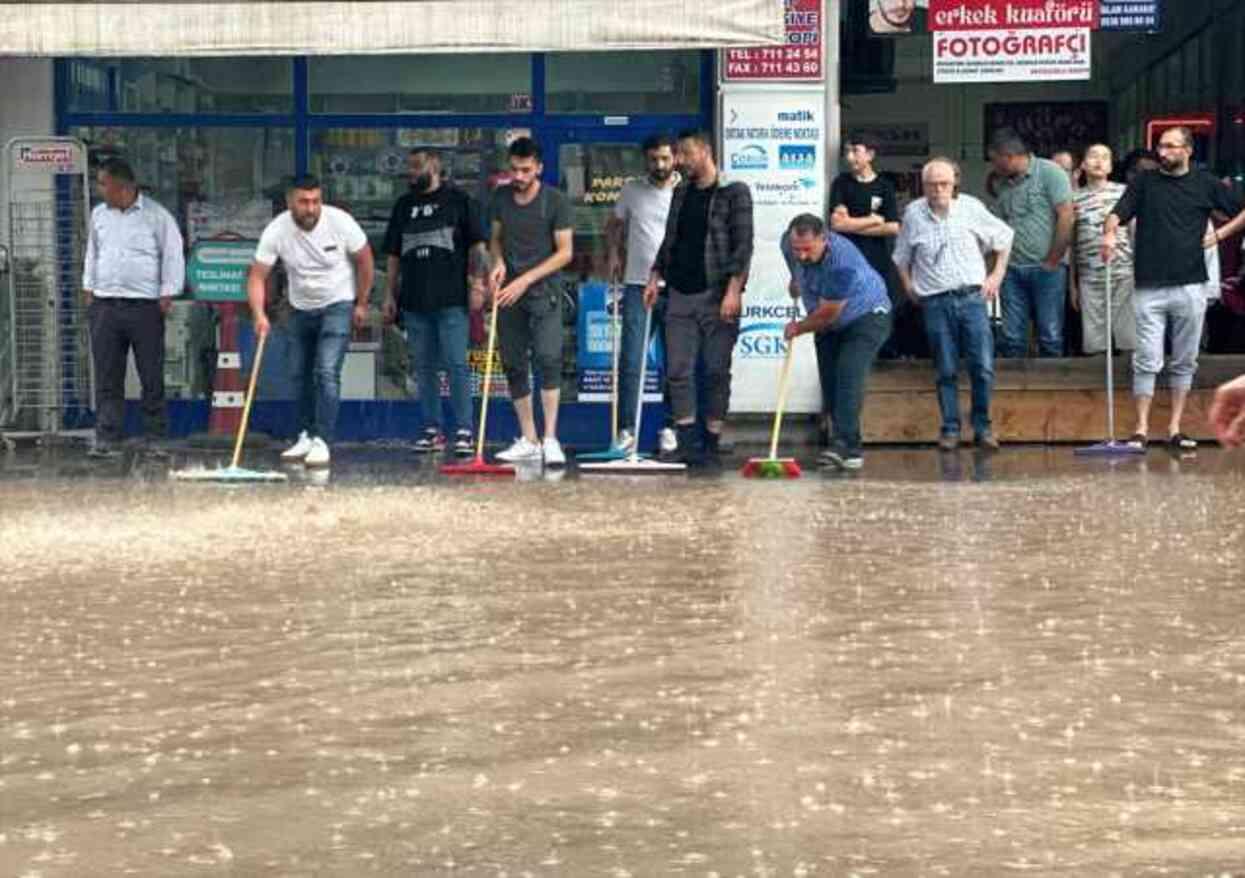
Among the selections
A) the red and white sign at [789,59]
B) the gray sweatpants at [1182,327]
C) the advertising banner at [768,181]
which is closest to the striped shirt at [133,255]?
the advertising banner at [768,181]

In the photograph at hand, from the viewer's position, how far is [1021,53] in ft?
58.6

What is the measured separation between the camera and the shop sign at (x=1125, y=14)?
712 inches

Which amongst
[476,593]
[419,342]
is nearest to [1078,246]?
→ [419,342]

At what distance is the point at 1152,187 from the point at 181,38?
584cm

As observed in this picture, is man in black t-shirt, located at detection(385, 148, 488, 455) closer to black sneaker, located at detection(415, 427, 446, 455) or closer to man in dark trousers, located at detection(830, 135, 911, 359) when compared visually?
black sneaker, located at detection(415, 427, 446, 455)

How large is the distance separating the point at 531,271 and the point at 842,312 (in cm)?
187

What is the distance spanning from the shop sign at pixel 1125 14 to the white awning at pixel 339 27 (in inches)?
101

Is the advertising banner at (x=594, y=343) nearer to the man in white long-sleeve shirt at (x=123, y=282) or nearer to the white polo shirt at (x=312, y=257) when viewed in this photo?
the white polo shirt at (x=312, y=257)

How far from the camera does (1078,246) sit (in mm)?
18156

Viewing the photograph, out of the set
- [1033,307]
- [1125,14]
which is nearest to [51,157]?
[1033,307]

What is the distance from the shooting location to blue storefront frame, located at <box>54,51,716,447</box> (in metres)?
18.3

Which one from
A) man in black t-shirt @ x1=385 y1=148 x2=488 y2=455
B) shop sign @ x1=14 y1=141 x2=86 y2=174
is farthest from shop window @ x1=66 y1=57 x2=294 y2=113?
man in black t-shirt @ x1=385 y1=148 x2=488 y2=455

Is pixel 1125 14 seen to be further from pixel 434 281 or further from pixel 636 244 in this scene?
pixel 434 281

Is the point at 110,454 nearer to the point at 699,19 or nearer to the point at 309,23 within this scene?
the point at 309,23
